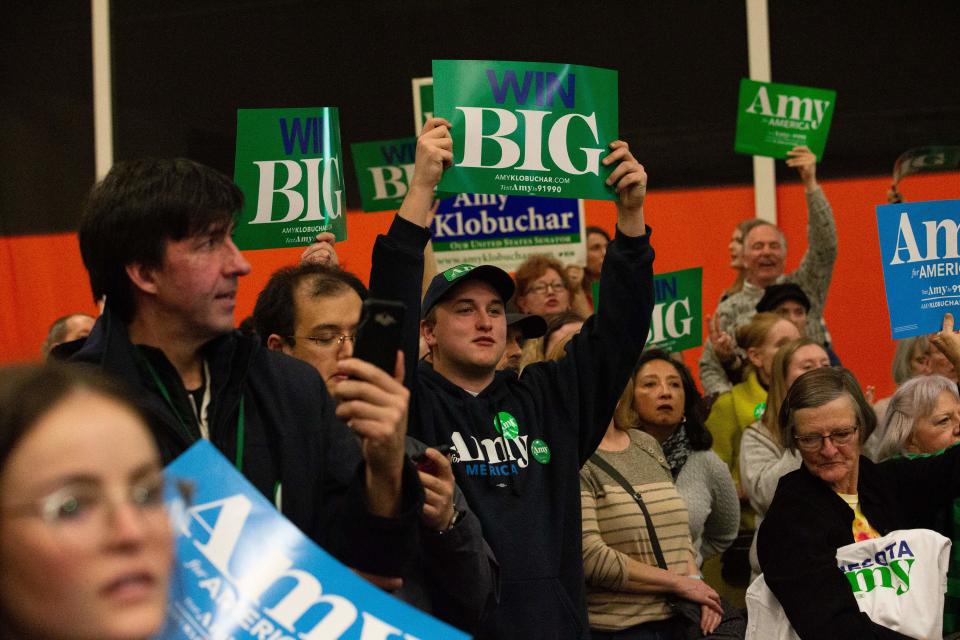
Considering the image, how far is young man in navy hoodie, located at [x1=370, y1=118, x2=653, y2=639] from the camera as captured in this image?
2.65 metres

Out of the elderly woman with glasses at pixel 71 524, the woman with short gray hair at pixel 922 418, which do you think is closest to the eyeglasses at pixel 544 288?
the woman with short gray hair at pixel 922 418

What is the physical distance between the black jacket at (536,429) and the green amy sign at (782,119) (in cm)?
336

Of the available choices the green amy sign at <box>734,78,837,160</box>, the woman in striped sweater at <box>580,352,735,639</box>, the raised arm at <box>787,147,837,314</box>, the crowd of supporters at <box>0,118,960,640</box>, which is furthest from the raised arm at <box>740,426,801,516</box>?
the green amy sign at <box>734,78,837,160</box>

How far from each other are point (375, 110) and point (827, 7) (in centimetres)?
278

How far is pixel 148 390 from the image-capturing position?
172 cm

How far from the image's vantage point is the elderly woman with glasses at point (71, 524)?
104 centimetres

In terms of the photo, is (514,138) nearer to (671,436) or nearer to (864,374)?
(671,436)

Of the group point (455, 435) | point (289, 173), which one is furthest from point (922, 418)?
point (289, 173)

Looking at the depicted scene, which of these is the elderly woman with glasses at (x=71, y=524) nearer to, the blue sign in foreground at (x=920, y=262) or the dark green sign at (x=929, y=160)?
the blue sign in foreground at (x=920, y=262)

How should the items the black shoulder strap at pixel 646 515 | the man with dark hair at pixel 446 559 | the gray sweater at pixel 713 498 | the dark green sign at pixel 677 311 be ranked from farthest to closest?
1. the dark green sign at pixel 677 311
2. the gray sweater at pixel 713 498
3. the black shoulder strap at pixel 646 515
4. the man with dark hair at pixel 446 559

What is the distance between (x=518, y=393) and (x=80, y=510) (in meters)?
1.94

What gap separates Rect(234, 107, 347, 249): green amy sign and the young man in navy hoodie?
2.91 feet

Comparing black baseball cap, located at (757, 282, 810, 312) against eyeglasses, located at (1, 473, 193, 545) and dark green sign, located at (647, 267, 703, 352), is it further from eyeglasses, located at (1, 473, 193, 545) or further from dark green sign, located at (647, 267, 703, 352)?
eyeglasses, located at (1, 473, 193, 545)

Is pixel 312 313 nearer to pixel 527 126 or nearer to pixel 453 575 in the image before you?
pixel 527 126
